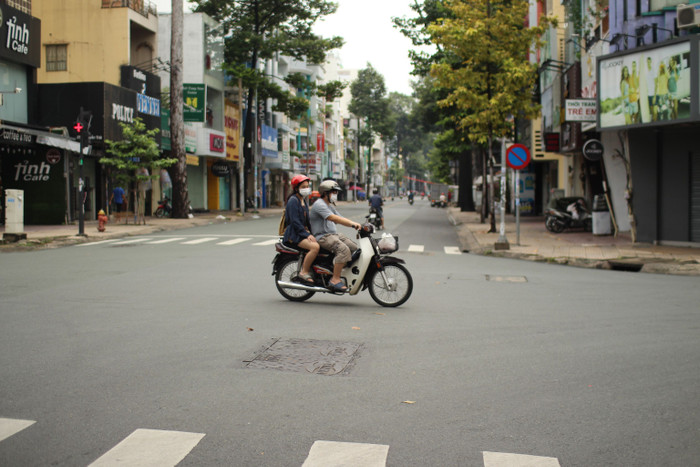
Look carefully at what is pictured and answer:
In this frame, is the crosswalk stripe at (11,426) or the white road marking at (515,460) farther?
the crosswalk stripe at (11,426)

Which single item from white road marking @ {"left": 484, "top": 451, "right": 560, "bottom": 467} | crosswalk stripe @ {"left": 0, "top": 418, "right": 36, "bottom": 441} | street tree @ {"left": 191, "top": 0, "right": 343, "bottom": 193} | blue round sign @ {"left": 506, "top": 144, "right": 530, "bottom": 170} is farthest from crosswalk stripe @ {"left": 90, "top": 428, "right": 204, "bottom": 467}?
street tree @ {"left": 191, "top": 0, "right": 343, "bottom": 193}

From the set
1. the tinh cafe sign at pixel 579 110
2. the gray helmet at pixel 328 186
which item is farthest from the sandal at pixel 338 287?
the tinh cafe sign at pixel 579 110

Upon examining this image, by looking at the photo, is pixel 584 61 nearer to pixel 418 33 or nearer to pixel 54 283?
pixel 418 33

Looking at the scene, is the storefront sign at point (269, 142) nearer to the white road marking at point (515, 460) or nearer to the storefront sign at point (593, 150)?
the storefront sign at point (593, 150)

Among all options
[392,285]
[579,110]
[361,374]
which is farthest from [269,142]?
[361,374]

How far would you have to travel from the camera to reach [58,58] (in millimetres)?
36188

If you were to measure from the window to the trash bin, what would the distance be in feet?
85.9

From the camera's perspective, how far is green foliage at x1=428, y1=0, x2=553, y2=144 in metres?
25.2

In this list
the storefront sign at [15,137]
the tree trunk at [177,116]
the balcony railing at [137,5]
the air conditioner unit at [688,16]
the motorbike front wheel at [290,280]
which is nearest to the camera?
the motorbike front wheel at [290,280]

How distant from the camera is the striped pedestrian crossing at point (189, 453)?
4.19 metres

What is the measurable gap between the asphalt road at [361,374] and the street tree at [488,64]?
14097mm

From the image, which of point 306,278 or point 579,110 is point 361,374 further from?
point 579,110

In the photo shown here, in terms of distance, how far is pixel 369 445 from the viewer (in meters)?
4.50

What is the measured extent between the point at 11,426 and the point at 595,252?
16.4 metres
